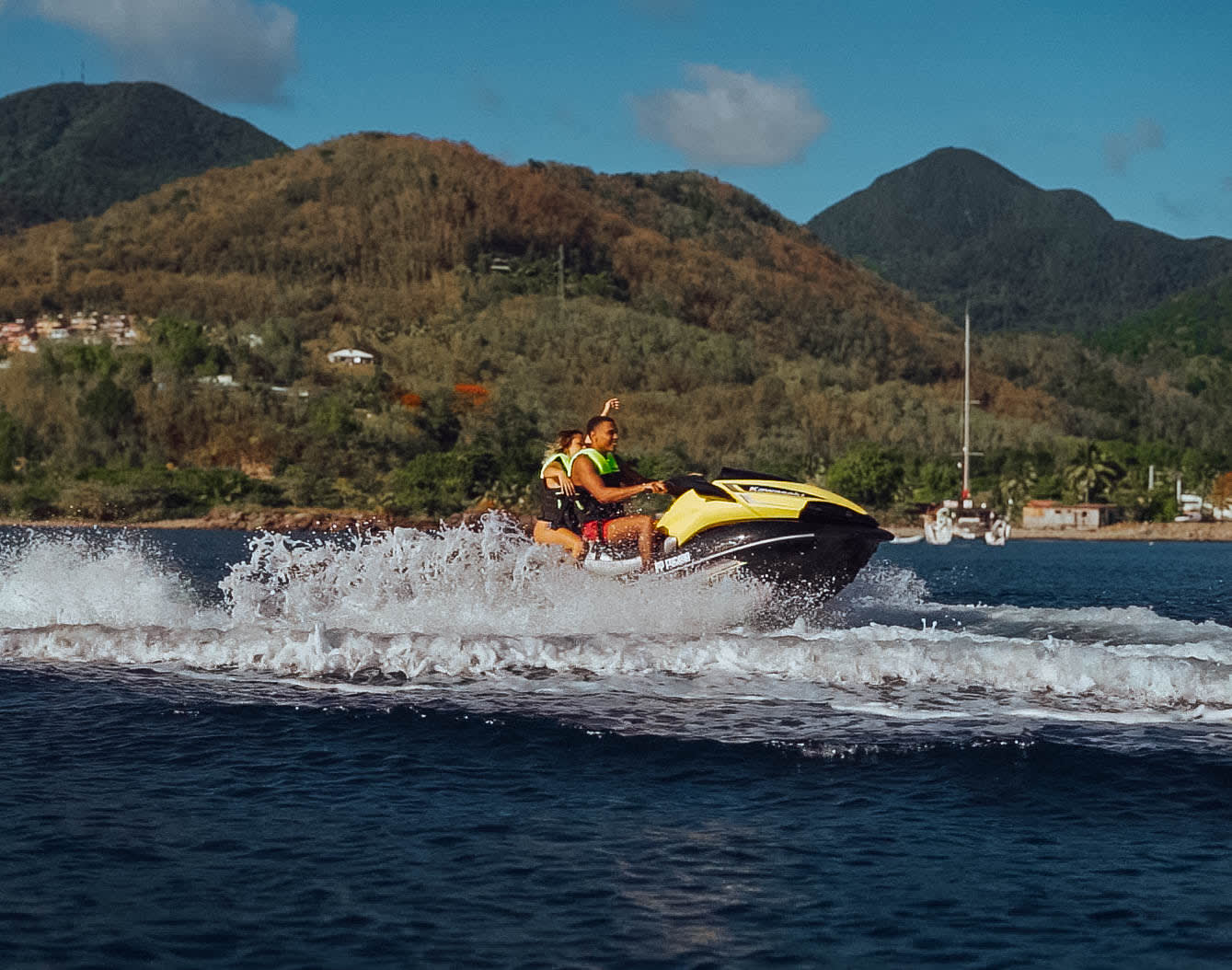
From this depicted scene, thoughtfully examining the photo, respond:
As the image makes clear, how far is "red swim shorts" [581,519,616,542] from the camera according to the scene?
1316 cm

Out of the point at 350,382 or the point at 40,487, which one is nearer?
the point at 40,487

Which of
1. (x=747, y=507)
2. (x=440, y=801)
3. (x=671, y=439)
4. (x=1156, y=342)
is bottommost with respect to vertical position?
(x=440, y=801)

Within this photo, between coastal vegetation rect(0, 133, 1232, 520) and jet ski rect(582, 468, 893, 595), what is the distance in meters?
66.1

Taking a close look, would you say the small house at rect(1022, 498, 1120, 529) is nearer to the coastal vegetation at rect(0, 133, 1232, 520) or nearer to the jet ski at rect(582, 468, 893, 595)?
the coastal vegetation at rect(0, 133, 1232, 520)

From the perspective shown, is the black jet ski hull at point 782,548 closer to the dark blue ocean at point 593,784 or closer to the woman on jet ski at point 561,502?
the dark blue ocean at point 593,784

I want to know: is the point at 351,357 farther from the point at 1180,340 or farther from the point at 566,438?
the point at 566,438

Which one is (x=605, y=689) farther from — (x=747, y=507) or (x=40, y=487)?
(x=40, y=487)

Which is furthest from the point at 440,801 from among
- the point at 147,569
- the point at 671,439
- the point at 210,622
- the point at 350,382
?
the point at 350,382

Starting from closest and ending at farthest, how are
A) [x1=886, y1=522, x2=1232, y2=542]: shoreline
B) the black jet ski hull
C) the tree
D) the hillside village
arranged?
the black jet ski hull < [x1=886, y1=522, x2=1232, y2=542]: shoreline < the tree < the hillside village

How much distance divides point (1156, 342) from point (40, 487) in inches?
5602

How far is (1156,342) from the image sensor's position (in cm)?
18762

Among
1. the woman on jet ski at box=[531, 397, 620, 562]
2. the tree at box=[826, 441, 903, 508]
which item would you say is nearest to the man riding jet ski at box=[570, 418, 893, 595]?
the woman on jet ski at box=[531, 397, 620, 562]

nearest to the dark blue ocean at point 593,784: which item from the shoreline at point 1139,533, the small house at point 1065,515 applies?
the shoreline at point 1139,533

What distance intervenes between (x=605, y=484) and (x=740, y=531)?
3.90ft
